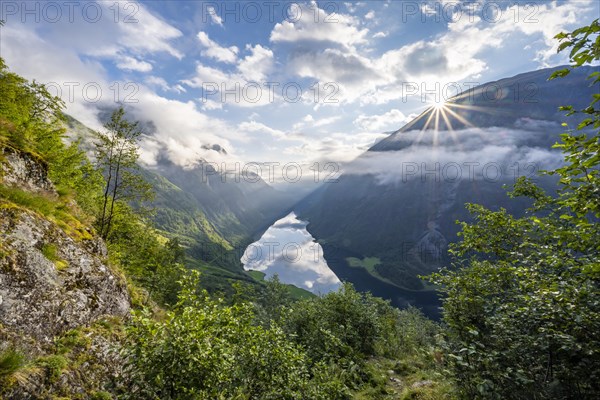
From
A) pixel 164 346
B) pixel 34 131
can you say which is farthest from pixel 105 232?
pixel 164 346

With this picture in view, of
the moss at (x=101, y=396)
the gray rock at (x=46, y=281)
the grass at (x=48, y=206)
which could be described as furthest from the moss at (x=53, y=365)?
the grass at (x=48, y=206)

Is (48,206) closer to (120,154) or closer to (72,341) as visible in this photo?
(72,341)

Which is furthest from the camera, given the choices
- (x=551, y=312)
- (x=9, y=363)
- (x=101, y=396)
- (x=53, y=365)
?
(x=101, y=396)

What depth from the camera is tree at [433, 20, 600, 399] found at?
6.57 metres

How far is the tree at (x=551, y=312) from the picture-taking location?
259 inches

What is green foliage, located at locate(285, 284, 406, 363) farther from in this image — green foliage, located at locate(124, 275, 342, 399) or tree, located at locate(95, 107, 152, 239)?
green foliage, located at locate(124, 275, 342, 399)

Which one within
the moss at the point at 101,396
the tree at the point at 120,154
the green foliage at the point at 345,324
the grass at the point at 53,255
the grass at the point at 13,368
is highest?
the tree at the point at 120,154

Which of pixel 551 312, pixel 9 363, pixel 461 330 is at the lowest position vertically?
pixel 9 363

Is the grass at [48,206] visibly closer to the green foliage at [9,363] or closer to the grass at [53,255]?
the grass at [53,255]

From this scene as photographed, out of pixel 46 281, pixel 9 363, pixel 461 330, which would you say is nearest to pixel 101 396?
pixel 9 363

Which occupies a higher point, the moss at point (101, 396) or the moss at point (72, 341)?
the moss at point (72, 341)

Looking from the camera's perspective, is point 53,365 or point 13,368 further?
point 53,365

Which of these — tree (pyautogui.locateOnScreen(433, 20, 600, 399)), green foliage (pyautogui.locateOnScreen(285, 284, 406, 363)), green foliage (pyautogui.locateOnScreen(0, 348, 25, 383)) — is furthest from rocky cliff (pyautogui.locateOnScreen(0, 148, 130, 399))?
green foliage (pyautogui.locateOnScreen(285, 284, 406, 363))

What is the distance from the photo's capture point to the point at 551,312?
285 inches
